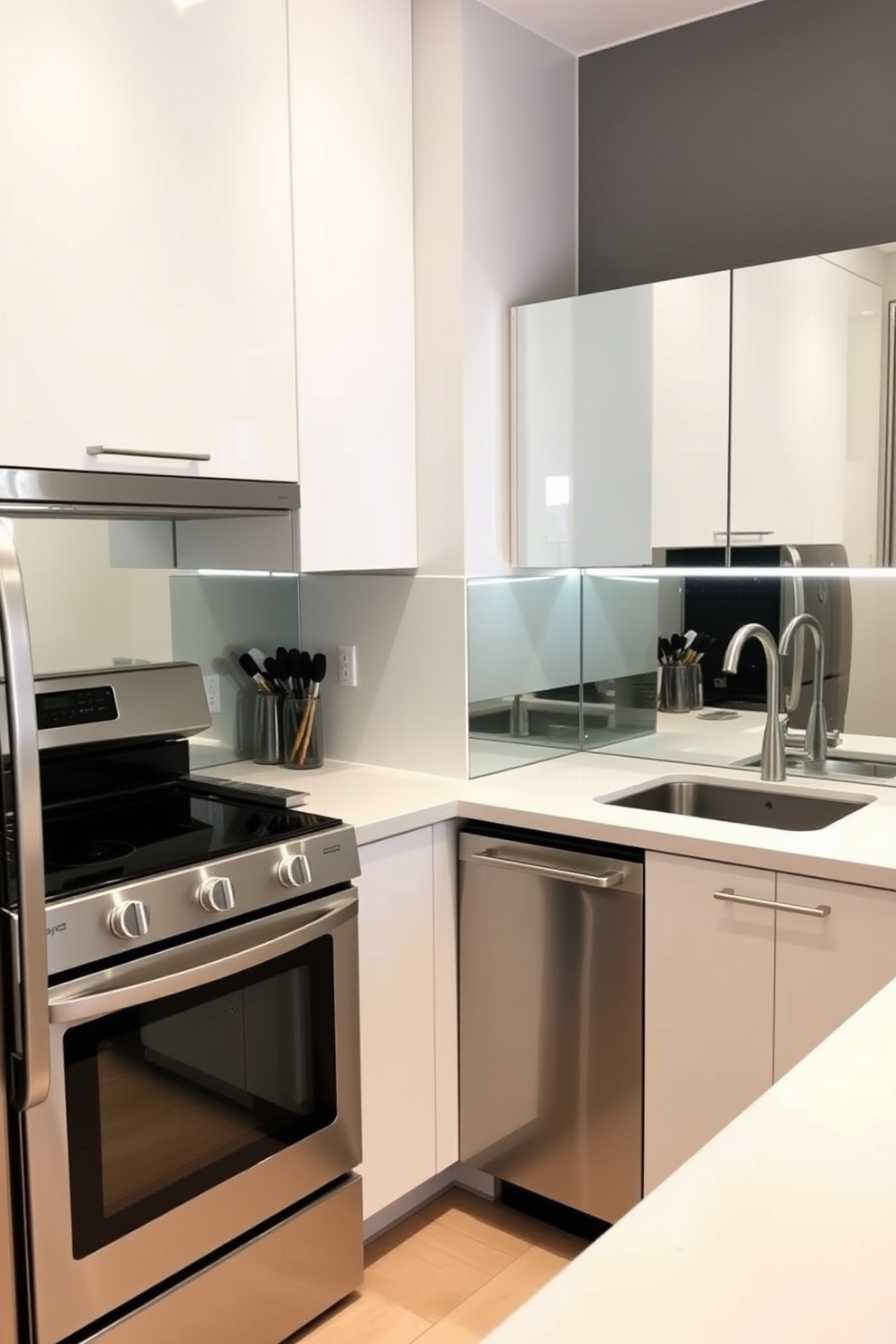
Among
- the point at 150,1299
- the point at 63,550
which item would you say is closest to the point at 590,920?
the point at 150,1299

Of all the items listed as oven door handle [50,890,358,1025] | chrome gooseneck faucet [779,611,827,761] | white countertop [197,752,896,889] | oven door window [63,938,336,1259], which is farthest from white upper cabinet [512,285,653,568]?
oven door window [63,938,336,1259]

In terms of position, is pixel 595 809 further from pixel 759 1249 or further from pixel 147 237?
pixel 759 1249

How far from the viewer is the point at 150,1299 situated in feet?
6.09

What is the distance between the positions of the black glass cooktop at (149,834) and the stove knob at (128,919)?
44 mm

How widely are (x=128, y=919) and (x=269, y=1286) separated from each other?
0.77 metres

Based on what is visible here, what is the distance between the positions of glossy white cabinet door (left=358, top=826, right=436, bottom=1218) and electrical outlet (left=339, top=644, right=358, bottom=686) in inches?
23.0

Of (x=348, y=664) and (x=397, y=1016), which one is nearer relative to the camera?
(x=397, y=1016)

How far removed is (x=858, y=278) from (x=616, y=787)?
1.15 m

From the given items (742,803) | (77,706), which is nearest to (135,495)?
(77,706)

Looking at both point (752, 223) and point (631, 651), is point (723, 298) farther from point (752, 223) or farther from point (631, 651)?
point (631, 651)

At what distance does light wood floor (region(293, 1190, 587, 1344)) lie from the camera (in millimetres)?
2180

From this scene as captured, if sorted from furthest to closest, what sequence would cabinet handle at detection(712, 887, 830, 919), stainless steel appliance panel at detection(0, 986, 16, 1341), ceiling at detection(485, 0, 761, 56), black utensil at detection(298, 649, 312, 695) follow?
black utensil at detection(298, 649, 312, 695), ceiling at detection(485, 0, 761, 56), cabinet handle at detection(712, 887, 830, 919), stainless steel appliance panel at detection(0, 986, 16, 1341)

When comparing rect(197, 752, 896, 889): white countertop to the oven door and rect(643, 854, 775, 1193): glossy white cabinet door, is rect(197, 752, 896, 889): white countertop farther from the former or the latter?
the oven door

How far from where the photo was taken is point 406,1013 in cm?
241
